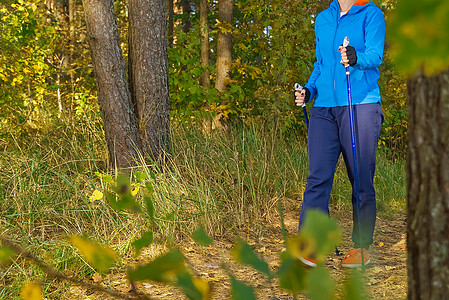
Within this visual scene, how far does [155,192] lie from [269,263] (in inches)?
44.6

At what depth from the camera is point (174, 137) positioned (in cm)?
511

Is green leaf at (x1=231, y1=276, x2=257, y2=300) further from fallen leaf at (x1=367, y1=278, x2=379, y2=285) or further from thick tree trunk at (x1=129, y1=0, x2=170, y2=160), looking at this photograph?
thick tree trunk at (x1=129, y1=0, x2=170, y2=160)

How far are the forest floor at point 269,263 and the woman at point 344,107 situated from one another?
28 centimetres

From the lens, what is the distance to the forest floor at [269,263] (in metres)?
3.01

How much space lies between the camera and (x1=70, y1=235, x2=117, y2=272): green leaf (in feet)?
2.31

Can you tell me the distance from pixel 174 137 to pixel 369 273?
8.23ft

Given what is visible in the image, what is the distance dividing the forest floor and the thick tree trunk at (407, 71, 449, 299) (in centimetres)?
161

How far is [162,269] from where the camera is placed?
675mm

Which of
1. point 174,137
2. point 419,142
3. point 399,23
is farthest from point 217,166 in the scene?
point 399,23

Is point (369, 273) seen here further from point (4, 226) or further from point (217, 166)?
point (4, 226)

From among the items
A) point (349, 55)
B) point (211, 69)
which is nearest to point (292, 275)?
point (349, 55)

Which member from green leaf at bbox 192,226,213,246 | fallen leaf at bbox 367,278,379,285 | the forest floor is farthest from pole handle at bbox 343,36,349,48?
green leaf at bbox 192,226,213,246

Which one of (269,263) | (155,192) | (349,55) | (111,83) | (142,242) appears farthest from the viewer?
(111,83)

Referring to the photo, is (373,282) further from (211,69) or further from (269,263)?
(211,69)
